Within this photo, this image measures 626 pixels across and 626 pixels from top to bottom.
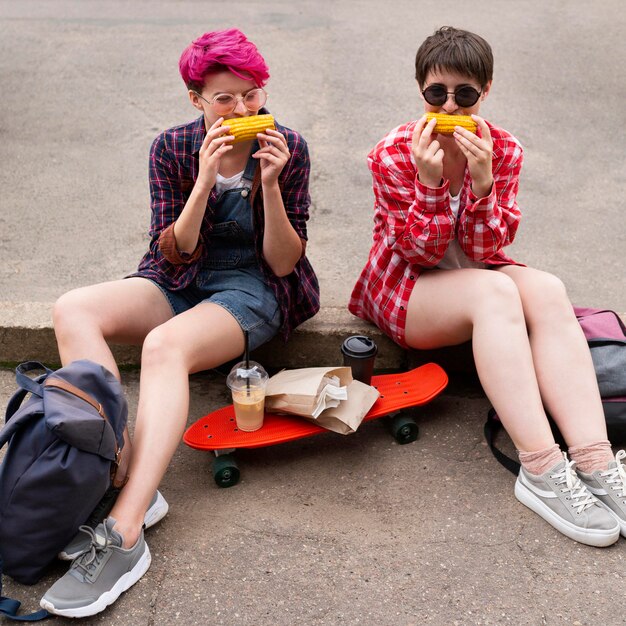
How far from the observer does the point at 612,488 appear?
2850 millimetres

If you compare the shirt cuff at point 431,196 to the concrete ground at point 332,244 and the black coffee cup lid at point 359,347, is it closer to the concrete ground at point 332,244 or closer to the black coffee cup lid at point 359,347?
the black coffee cup lid at point 359,347

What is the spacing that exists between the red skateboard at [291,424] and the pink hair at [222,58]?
1.26 meters

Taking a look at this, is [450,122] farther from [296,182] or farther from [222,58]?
[222,58]

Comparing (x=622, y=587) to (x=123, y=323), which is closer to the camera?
(x=622, y=587)

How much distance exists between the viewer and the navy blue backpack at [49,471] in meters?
2.47

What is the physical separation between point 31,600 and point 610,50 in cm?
648

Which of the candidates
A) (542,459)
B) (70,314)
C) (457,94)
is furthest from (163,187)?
(542,459)

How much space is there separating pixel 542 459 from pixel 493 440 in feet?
1.34

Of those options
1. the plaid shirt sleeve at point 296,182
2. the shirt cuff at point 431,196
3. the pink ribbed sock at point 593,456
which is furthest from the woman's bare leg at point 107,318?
the pink ribbed sock at point 593,456

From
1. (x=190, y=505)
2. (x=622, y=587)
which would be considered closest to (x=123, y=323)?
(x=190, y=505)

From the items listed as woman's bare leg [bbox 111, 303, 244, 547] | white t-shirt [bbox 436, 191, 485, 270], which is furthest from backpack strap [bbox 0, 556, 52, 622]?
white t-shirt [bbox 436, 191, 485, 270]

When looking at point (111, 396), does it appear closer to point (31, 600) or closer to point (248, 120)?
point (31, 600)

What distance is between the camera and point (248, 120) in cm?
299

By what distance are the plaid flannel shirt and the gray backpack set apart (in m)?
0.77
